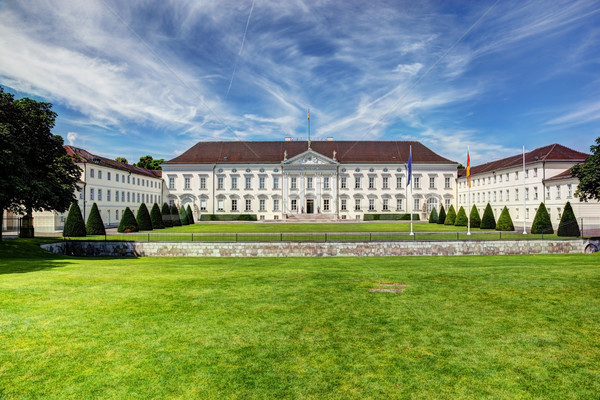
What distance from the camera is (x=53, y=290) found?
9.44m

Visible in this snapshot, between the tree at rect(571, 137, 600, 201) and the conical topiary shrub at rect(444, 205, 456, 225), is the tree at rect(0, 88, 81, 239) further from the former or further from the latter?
the conical topiary shrub at rect(444, 205, 456, 225)

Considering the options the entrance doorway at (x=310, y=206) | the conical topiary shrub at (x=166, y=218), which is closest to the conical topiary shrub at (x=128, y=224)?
the conical topiary shrub at (x=166, y=218)

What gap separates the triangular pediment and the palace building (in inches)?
7.2

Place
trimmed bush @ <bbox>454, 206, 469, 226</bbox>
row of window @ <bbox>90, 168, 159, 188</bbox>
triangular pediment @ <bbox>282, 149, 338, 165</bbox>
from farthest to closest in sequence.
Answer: triangular pediment @ <bbox>282, 149, 338, 165</bbox>, row of window @ <bbox>90, 168, 159, 188</bbox>, trimmed bush @ <bbox>454, 206, 469, 226</bbox>

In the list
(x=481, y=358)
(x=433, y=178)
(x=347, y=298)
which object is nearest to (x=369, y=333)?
(x=481, y=358)

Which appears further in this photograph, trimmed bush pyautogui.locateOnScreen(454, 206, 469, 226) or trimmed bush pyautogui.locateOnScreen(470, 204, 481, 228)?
trimmed bush pyautogui.locateOnScreen(454, 206, 469, 226)

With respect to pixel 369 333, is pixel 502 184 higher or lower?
higher

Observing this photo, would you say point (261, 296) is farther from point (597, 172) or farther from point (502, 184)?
point (502, 184)

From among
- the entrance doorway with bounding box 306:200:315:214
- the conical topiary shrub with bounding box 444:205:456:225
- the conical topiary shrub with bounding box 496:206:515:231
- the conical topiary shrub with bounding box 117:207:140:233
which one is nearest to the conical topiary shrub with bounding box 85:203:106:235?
the conical topiary shrub with bounding box 117:207:140:233

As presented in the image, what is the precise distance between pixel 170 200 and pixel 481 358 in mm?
66351

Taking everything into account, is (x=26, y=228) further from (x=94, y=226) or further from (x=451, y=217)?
(x=451, y=217)

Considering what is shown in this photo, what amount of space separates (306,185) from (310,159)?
4801 mm

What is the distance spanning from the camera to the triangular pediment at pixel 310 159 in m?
64.3

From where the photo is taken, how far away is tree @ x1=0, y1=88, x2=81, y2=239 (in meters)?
18.0
